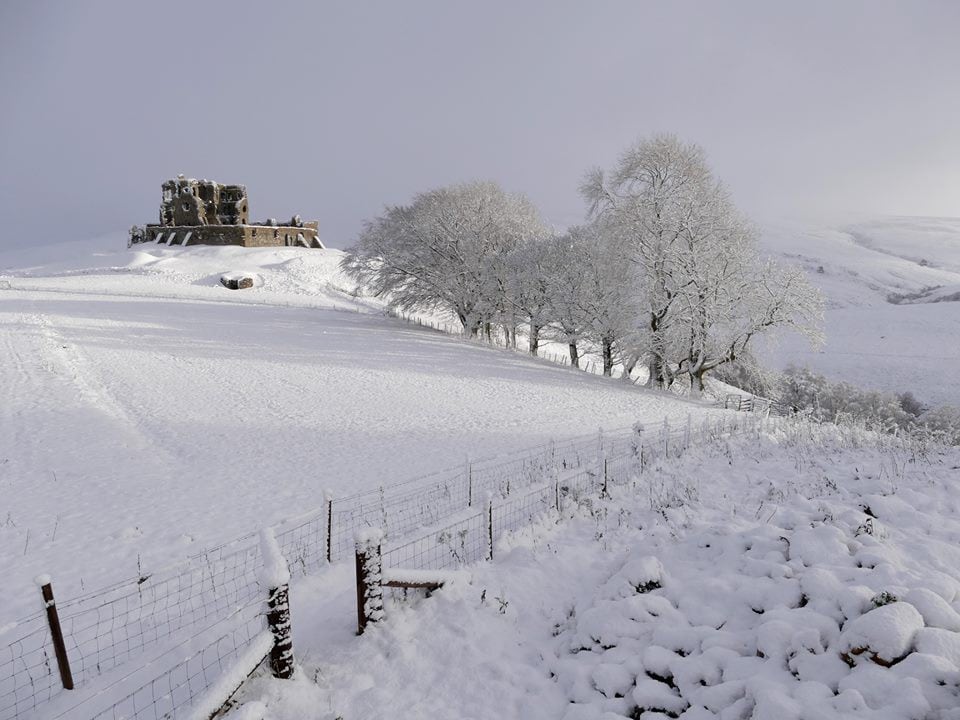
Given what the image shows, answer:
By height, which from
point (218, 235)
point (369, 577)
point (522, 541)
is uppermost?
point (218, 235)

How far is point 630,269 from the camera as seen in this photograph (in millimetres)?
27688

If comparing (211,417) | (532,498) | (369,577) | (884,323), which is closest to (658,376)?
(532,498)

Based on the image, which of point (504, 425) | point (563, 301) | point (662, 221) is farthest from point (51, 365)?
point (662, 221)

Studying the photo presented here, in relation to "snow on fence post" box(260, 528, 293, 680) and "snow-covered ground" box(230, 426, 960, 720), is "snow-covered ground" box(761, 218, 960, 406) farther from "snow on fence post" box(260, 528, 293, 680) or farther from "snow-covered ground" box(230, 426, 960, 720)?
"snow on fence post" box(260, 528, 293, 680)

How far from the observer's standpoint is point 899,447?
11.2 meters

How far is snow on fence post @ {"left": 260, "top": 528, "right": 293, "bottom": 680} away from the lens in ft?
16.6

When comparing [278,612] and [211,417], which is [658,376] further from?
[278,612]

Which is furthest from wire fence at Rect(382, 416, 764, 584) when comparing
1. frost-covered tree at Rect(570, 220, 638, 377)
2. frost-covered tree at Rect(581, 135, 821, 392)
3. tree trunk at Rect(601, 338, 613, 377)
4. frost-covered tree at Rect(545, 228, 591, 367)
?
frost-covered tree at Rect(545, 228, 591, 367)

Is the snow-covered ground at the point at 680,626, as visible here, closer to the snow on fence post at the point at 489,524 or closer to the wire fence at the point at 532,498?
the snow on fence post at the point at 489,524

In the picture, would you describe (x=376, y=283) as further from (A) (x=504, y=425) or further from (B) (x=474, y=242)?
(A) (x=504, y=425)

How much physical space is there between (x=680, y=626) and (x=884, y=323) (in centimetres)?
7038

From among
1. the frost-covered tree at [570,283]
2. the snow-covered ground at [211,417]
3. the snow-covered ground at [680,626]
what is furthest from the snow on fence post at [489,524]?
the frost-covered tree at [570,283]

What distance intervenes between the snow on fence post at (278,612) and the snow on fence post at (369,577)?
906 millimetres

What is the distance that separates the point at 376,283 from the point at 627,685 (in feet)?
117
